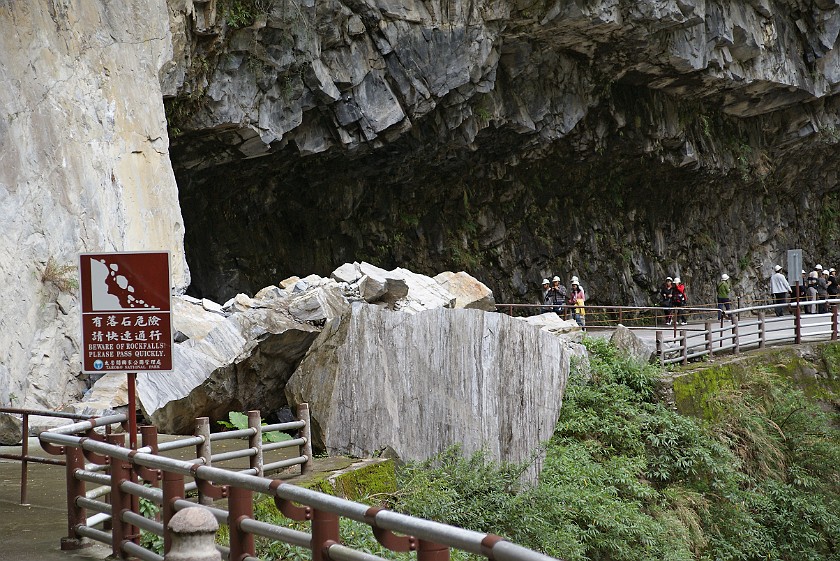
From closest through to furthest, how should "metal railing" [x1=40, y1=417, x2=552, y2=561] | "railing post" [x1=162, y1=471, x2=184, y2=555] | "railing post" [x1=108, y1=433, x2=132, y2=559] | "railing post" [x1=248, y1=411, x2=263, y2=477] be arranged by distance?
"metal railing" [x1=40, y1=417, x2=552, y2=561] → "railing post" [x1=162, y1=471, x2=184, y2=555] → "railing post" [x1=108, y1=433, x2=132, y2=559] → "railing post" [x1=248, y1=411, x2=263, y2=477]

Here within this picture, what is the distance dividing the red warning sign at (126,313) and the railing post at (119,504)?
0.61 metres

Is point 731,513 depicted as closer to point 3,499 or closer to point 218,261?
point 3,499

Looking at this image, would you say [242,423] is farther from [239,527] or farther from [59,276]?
[239,527]

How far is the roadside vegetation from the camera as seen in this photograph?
8.63m

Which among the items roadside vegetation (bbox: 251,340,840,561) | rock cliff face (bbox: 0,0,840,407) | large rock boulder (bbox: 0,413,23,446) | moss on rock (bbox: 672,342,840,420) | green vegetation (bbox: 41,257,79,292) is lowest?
roadside vegetation (bbox: 251,340,840,561)

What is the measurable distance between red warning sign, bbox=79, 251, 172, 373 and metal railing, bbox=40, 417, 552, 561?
44 cm

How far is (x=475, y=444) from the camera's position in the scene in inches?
362

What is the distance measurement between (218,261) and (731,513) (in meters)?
15.5

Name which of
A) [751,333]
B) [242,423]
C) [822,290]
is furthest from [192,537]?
[822,290]

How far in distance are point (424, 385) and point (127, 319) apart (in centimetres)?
429

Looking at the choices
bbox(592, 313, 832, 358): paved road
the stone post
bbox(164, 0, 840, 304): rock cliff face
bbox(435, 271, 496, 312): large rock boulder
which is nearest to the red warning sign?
the stone post

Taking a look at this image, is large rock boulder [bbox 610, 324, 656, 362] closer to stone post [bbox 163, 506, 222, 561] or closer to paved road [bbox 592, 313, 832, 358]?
paved road [bbox 592, 313, 832, 358]

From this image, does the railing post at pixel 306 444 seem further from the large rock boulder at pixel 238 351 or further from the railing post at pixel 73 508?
the railing post at pixel 73 508

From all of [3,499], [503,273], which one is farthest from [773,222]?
[3,499]
